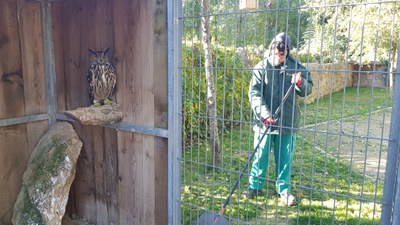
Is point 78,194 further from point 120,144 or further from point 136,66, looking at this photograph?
point 136,66

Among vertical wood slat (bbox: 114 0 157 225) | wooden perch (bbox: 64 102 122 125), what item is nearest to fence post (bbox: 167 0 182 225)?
vertical wood slat (bbox: 114 0 157 225)

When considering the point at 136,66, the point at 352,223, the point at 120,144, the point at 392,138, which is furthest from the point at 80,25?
the point at 352,223

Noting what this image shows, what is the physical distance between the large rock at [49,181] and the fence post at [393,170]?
1987 mm

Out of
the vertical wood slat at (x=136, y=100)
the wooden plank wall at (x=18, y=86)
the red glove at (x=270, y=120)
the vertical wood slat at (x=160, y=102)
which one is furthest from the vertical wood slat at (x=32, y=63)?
the red glove at (x=270, y=120)

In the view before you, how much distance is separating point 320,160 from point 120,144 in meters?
2.63

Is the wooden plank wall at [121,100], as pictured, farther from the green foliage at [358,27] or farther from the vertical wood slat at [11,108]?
the green foliage at [358,27]

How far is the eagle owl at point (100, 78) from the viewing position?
7.59 ft

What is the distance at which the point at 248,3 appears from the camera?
1.71m

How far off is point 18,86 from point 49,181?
0.79 metres

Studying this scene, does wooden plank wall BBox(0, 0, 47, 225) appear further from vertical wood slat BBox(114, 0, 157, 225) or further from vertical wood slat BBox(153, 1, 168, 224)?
vertical wood slat BBox(153, 1, 168, 224)

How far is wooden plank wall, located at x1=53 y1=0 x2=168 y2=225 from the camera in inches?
85.0

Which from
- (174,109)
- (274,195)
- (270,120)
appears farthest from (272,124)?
(274,195)

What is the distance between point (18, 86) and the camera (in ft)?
8.43

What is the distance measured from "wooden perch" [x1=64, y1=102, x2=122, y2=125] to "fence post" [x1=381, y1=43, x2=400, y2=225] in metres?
1.68
